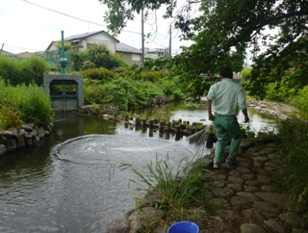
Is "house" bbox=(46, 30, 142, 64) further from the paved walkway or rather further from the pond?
the paved walkway

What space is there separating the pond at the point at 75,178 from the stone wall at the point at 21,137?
246 mm

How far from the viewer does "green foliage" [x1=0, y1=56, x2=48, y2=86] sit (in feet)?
52.9

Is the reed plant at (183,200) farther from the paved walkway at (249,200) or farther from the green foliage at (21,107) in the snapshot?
the green foliage at (21,107)

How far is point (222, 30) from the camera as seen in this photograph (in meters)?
5.63

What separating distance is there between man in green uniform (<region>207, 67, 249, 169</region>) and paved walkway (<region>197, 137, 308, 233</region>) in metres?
0.44

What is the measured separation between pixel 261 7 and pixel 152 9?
2543mm

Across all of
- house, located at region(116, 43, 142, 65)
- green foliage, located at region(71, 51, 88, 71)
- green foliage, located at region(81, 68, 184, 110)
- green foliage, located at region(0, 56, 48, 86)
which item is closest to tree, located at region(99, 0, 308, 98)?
green foliage, located at region(81, 68, 184, 110)

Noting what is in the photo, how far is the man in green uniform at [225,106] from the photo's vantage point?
13.8ft

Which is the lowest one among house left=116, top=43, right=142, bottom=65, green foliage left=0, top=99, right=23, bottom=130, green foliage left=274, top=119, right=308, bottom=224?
green foliage left=274, top=119, right=308, bottom=224

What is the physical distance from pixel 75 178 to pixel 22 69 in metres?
14.0

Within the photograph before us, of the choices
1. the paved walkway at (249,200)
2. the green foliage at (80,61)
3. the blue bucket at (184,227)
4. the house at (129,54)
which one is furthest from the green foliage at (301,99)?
the house at (129,54)

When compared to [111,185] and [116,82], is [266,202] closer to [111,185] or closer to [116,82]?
[111,185]

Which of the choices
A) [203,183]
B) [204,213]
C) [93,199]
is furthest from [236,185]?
[93,199]

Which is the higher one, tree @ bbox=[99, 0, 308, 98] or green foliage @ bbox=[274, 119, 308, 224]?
tree @ bbox=[99, 0, 308, 98]
